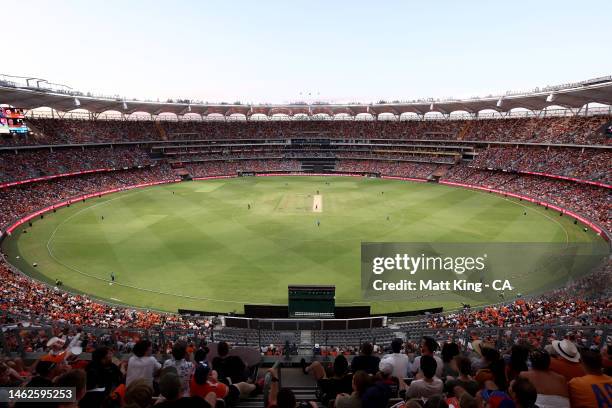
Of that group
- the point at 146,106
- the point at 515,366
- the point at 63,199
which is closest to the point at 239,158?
the point at 146,106

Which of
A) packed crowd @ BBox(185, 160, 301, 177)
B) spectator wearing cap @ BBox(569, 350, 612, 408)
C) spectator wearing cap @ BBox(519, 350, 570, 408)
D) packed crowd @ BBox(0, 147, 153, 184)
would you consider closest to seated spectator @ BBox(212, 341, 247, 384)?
spectator wearing cap @ BBox(519, 350, 570, 408)

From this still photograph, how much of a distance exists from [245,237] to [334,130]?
69.6 m

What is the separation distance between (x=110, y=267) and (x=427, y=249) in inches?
1151

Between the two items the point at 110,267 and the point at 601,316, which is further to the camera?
the point at 110,267

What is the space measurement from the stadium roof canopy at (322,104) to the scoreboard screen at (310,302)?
50.1m

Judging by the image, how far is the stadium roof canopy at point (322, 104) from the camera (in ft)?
179

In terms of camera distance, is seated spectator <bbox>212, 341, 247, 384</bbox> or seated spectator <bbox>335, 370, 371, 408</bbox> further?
seated spectator <bbox>212, 341, 247, 384</bbox>

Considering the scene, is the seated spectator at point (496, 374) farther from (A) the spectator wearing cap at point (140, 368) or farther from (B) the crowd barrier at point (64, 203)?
(B) the crowd barrier at point (64, 203)

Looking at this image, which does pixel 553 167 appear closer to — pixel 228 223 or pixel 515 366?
pixel 228 223

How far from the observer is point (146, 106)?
3344 inches

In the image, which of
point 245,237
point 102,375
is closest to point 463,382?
point 102,375

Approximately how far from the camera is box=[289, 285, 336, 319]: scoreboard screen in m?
23.1

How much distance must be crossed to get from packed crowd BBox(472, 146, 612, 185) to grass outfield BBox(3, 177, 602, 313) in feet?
31.1

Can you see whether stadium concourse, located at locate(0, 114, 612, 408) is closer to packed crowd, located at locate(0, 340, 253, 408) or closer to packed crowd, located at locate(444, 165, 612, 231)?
packed crowd, located at locate(0, 340, 253, 408)
